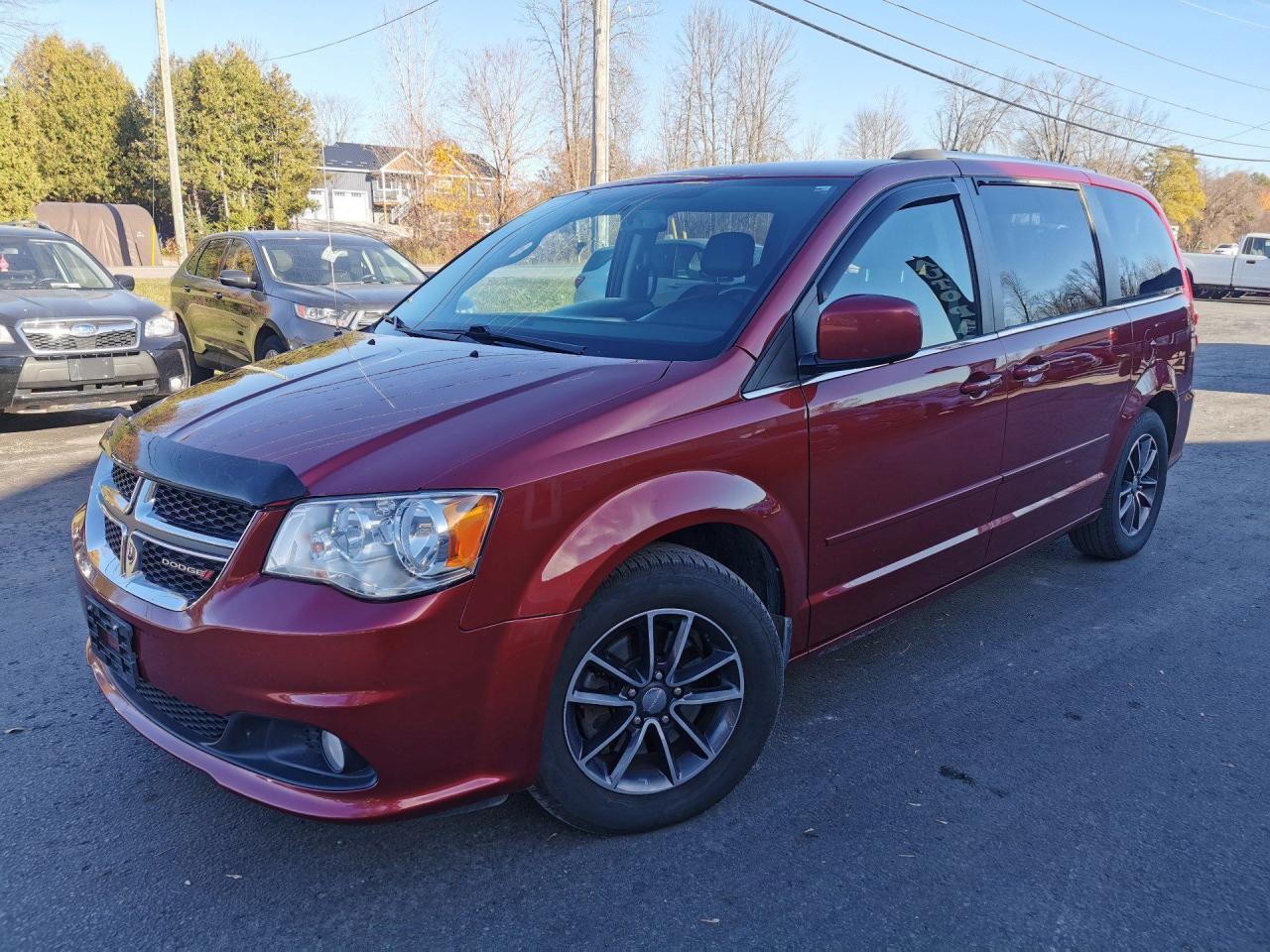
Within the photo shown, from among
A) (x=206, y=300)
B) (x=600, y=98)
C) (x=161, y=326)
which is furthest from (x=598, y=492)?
(x=600, y=98)

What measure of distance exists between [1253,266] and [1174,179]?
39.7 meters

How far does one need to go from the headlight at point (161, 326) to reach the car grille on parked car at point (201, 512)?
6.48 metres

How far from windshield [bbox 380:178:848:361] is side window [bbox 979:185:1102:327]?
0.88 m

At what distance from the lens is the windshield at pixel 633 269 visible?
299 cm

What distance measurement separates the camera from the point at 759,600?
9.10 feet

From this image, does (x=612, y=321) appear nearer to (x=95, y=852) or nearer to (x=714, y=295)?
(x=714, y=295)

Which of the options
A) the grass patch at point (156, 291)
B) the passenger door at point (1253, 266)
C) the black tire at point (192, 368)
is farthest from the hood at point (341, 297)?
the passenger door at point (1253, 266)

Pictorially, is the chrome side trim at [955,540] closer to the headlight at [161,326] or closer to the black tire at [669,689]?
the black tire at [669,689]

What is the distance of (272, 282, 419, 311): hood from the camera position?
8.72m

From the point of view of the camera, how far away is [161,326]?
835cm

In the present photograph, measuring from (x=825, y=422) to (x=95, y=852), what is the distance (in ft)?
7.65

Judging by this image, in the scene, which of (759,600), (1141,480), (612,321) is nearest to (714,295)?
(612,321)

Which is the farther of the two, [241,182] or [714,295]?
[241,182]

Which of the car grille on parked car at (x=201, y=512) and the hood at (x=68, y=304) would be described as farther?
the hood at (x=68, y=304)
